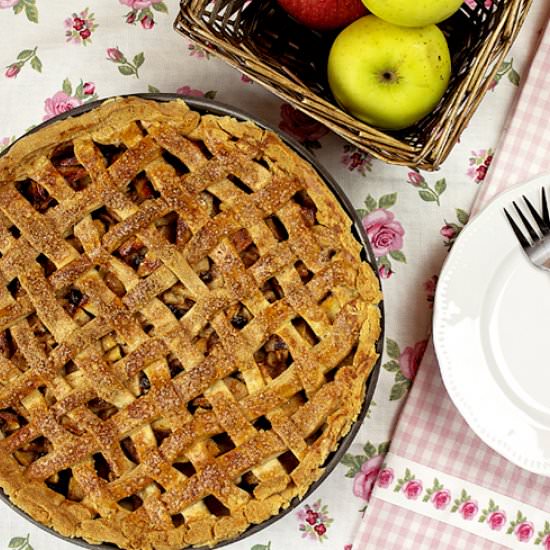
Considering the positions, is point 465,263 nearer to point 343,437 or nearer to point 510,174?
point 510,174

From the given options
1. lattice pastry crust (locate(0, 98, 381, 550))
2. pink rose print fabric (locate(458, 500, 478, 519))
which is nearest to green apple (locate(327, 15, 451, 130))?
lattice pastry crust (locate(0, 98, 381, 550))

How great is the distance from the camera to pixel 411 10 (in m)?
1.17

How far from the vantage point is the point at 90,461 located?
1254 millimetres

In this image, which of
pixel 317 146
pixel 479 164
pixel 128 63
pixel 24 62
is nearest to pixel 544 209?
pixel 479 164

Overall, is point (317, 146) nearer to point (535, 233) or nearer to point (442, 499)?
point (535, 233)

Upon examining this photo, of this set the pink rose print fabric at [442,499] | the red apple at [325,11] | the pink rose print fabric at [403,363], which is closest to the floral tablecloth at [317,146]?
the pink rose print fabric at [403,363]

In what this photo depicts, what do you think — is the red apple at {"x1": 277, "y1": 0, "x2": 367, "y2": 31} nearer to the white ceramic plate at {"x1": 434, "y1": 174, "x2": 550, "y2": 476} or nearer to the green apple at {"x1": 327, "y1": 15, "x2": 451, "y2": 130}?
the green apple at {"x1": 327, "y1": 15, "x2": 451, "y2": 130}

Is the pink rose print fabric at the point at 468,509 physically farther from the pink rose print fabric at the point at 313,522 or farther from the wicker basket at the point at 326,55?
the wicker basket at the point at 326,55

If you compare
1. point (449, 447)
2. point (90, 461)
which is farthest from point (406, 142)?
point (90, 461)

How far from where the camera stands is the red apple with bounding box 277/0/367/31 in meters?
1.26

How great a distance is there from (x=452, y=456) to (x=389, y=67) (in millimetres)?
652

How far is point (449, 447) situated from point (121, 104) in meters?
0.76

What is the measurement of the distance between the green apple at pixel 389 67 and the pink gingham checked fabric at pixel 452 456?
0.82 ft

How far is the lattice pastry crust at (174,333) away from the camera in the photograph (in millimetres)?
1239
